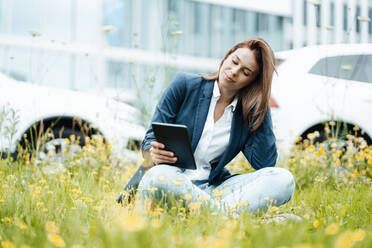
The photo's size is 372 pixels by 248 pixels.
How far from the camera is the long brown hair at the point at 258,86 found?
8.39ft

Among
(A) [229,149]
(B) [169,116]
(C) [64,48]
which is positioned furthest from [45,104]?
(C) [64,48]

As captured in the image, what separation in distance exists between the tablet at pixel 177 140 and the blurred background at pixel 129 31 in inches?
418

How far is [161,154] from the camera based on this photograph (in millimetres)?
2383

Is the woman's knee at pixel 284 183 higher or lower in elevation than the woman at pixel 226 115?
lower

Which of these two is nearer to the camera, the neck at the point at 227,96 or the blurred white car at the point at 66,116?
the neck at the point at 227,96

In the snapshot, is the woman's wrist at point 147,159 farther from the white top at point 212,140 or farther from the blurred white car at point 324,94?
the blurred white car at point 324,94

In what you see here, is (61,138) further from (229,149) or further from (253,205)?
(253,205)

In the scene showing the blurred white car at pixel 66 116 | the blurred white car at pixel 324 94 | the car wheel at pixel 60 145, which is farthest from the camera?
the blurred white car at pixel 324 94

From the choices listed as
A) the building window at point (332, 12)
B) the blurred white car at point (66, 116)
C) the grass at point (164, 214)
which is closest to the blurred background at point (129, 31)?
the building window at point (332, 12)

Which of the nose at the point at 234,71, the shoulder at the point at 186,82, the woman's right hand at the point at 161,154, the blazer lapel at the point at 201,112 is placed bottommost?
the woman's right hand at the point at 161,154

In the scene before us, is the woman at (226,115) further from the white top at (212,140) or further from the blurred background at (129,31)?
the blurred background at (129,31)

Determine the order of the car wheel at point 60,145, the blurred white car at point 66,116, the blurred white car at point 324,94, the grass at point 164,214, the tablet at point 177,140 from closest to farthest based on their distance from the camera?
the grass at point 164,214 → the tablet at point 177,140 → the car wheel at point 60,145 → the blurred white car at point 66,116 → the blurred white car at point 324,94

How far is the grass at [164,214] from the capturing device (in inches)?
54.9

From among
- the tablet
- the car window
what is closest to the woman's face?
the tablet
